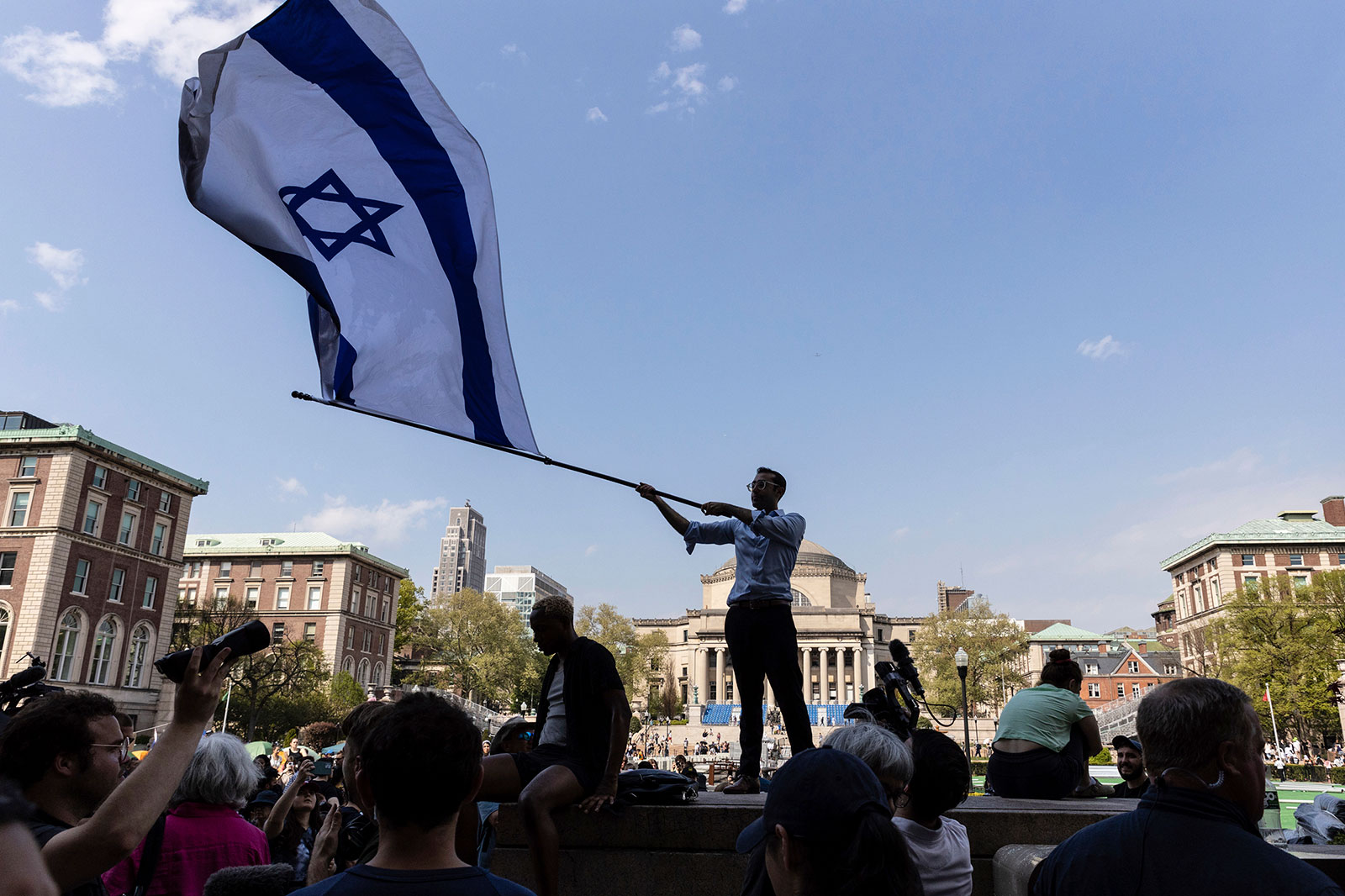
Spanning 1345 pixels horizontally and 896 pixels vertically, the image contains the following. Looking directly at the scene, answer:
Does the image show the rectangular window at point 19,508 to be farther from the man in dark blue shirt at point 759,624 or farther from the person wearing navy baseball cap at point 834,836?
the person wearing navy baseball cap at point 834,836

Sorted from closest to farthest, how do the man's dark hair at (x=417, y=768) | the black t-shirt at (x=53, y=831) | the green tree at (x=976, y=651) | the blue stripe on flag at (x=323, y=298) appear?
1. the man's dark hair at (x=417, y=768)
2. the black t-shirt at (x=53, y=831)
3. the blue stripe on flag at (x=323, y=298)
4. the green tree at (x=976, y=651)

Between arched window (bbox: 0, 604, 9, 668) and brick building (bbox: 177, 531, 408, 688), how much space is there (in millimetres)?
24628

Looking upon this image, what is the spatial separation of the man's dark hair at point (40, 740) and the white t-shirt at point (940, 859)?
301 cm

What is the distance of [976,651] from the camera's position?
66125 mm

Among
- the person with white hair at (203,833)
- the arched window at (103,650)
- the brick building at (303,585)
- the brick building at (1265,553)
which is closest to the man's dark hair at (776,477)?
the person with white hair at (203,833)

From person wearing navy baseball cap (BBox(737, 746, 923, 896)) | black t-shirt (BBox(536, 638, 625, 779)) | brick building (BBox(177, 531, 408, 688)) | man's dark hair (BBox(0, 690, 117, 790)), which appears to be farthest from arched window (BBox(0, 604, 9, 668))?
person wearing navy baseball cap (BBox(737, 746, 923, 896))

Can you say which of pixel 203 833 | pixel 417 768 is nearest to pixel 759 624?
pixel 203 833

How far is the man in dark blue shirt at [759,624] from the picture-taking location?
6.57 meters

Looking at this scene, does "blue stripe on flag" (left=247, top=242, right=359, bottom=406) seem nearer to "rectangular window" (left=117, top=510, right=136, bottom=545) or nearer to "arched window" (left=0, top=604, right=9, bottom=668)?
"arched window" (left=0, top=604, right=9, bottom=668)

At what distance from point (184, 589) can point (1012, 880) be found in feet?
267

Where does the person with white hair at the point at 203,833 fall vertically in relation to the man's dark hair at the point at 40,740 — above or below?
below

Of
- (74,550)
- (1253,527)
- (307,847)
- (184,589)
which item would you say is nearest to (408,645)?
(184,589)

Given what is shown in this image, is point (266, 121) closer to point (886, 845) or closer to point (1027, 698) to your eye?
point (886, 845)

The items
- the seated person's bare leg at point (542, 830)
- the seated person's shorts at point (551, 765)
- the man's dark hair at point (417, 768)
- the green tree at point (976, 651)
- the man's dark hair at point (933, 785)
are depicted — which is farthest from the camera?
the green tree at point (976, 651)
